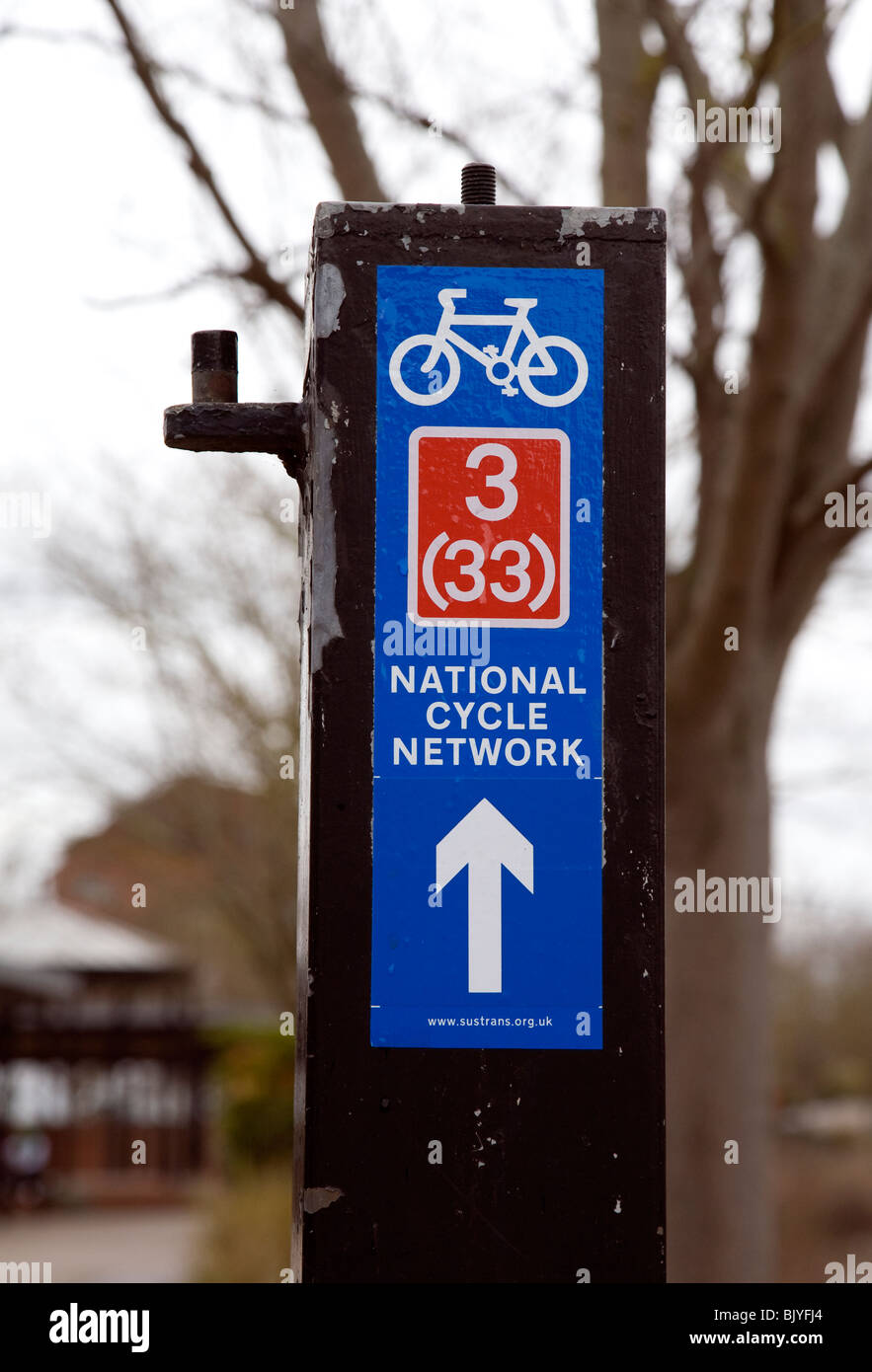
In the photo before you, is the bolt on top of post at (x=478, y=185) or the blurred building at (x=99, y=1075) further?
the blurred building at (x=99, y=1075)

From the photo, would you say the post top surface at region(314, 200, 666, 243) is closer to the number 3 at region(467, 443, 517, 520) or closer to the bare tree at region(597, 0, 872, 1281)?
the number 3 at region(467, 443, 517, 520)

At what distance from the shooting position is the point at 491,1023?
2.18 metres

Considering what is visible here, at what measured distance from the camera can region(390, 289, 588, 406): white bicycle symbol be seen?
89.8 inches

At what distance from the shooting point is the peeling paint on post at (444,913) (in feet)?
7.09

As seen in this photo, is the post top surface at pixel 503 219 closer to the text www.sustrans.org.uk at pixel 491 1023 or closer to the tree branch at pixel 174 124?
the text www.sustrans.org.uk at pixel 491 1023

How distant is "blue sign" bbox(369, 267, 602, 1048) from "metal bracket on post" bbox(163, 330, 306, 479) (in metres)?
0.20

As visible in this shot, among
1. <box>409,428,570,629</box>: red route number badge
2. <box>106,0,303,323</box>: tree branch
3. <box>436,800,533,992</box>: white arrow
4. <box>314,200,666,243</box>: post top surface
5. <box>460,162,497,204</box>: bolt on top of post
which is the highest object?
<box>106,0,303,323</box>: tree branch

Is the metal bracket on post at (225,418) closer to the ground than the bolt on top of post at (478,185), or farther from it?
closer to the ground

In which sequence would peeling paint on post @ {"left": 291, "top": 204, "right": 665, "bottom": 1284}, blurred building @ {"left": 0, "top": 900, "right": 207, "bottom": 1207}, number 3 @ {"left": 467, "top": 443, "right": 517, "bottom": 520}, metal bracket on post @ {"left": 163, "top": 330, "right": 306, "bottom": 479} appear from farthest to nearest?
blurred building @ {"left": 0, "top": 900, "right": 207, "bottom": 1207} < metal bracket on post @ {"left": 163, "top": 330, "right": 306, "bottom": 479} < number 3 @ {"left": 467, "top": 443, "right": 517, "bottom": 520} < peeling paint on post @ {"left": 291, "top": 204, "right": 665, "bottom": 1284}

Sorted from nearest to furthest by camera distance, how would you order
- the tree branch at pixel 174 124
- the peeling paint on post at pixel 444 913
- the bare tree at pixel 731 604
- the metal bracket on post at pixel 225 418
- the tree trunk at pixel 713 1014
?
the peeling paint on post at pixel 444 913
the metal bracket on post at pixel 225 418
the tree branch at pixel 174 124
the bare tree at pixel 731 604
the tree trunk at pixel 713 1014

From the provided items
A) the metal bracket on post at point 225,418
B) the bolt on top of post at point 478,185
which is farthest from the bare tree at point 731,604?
the metal bracket on post at point 225,418
